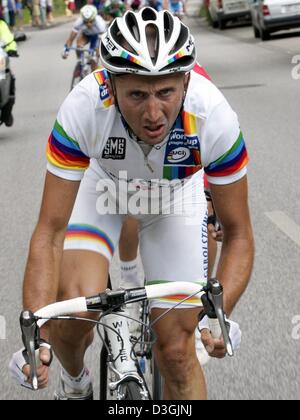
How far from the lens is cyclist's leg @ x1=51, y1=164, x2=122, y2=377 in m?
3.77

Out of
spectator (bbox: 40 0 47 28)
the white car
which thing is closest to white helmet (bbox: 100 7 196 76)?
the white car

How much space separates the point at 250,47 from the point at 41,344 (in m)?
22.7

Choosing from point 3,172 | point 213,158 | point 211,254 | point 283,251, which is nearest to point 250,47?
point 3,172

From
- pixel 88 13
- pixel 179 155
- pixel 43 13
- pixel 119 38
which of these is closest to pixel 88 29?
pixel 88 13

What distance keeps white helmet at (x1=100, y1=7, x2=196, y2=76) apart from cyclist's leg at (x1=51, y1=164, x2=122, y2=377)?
0.77 metres

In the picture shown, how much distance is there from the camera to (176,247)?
12.9ft

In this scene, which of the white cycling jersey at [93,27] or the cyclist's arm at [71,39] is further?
the cyclist's arm at [71,39]

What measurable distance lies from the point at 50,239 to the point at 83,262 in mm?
324

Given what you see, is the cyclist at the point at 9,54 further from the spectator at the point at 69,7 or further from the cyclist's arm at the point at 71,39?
the spectator at the point at 69,7

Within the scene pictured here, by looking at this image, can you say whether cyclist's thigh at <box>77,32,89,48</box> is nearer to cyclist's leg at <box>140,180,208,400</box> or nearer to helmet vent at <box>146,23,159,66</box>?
cyclist's leg at <box>140,180,208,400</box>

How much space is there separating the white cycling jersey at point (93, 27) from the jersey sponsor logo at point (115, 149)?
12929 millimetres

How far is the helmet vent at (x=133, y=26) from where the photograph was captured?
3.47 m

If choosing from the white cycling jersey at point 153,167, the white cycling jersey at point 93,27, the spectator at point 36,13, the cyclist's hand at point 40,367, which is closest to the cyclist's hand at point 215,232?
the white cycling jersey at point 153,167
